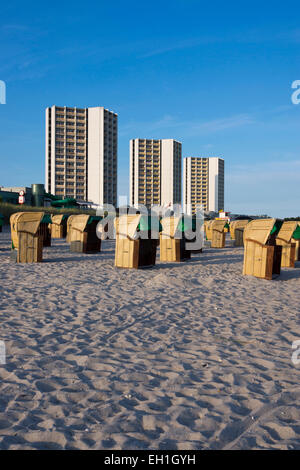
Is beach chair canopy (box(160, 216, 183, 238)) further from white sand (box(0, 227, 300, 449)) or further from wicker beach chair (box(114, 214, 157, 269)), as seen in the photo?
white sand (box(0, 227, 300, 449))

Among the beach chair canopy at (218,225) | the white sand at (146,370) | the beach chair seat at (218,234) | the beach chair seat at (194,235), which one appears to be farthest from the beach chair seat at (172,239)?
the beach chair seat at (218,234)

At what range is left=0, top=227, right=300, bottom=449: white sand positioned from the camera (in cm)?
234

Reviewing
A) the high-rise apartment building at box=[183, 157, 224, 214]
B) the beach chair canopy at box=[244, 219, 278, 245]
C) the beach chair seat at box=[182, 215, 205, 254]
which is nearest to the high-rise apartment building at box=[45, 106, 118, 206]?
the high-rise apartment building at box=[183, 157, 224, 214]

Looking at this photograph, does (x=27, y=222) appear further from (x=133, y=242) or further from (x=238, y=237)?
(x=238, y=237)

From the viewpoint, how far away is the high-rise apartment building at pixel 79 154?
98875 mm

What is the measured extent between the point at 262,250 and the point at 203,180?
13773 cm

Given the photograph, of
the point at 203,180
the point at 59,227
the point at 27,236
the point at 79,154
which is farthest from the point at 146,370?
the point at 203,180

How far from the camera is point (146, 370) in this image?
3295 mm

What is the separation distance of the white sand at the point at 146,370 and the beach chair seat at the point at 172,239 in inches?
193

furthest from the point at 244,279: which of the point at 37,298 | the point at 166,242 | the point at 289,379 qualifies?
the point at 289,379

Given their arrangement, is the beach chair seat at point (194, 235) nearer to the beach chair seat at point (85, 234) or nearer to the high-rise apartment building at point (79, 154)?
the beach chair seat at point (85, 234)

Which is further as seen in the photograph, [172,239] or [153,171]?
[153,171]

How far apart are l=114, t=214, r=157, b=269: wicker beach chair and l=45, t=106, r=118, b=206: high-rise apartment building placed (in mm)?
89766
